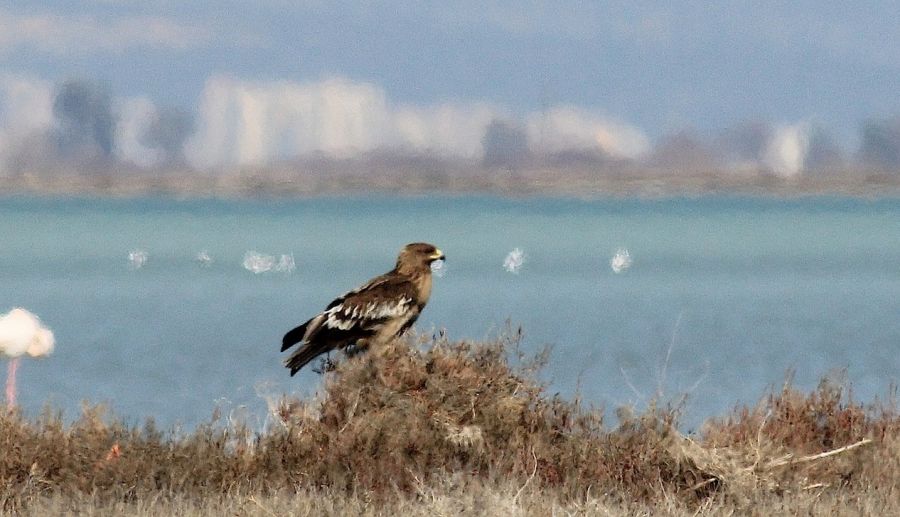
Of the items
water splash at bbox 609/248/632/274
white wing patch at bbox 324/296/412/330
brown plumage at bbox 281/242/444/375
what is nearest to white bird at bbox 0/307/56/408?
brown plumage at bbox 281/242/444/375

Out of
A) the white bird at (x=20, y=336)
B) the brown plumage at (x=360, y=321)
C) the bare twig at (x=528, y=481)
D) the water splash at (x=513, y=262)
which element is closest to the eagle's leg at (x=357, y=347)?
the brown plumage at (x=360, y=321)

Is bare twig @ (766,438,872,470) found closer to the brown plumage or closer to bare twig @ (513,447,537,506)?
bare twig @ (513,447,537,506)

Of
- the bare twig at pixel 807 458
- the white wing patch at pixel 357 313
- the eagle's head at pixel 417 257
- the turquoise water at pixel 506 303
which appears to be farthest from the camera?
the turquoise water at pixel 506 303

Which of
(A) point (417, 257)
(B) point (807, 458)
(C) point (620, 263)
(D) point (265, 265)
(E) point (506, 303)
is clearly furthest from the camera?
(C) point (620, 263)

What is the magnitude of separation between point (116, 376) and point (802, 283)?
31615mm

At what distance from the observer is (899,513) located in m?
10.3

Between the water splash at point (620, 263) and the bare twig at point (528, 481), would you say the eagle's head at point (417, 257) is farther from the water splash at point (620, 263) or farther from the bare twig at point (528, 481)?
the water splash at point (620, 263)

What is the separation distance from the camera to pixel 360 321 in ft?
42.2

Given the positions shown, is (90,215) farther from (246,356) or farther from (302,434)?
(302,434)

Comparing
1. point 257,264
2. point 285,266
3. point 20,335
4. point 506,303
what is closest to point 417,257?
point 20,335

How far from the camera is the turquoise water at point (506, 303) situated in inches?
859

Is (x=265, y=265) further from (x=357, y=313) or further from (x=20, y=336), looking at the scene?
(x=357, y=313)

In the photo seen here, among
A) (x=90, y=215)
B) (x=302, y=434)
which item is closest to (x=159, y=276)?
(x=302, y=434)

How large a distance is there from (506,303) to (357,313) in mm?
29258
